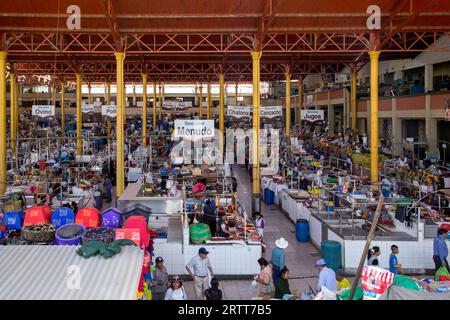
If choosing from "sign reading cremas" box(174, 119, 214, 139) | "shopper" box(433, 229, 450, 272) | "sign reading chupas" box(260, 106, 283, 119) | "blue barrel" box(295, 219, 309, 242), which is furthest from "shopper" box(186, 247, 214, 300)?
"sign reading chupas" box(260, 106, 283, 119)

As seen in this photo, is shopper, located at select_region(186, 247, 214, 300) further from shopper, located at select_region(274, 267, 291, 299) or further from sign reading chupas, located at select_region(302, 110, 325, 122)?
sign reading chupas, located at select_region(302, 110, 325, 122)

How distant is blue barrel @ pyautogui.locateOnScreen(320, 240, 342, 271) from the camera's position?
13.0m

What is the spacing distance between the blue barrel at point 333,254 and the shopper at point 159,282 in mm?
4634

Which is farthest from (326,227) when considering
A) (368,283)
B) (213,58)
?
(213,58)

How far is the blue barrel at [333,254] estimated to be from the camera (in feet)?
42.7

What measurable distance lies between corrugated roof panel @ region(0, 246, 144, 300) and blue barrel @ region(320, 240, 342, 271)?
248 inches

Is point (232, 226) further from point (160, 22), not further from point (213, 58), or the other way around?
point (213, 58)

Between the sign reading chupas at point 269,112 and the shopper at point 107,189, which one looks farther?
the sign reading chupas at point 269,112

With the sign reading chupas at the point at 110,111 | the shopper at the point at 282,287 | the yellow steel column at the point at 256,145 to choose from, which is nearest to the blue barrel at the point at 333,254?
the shopper at the point at 282,287

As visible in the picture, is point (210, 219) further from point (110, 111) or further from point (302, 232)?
point (110, 111)

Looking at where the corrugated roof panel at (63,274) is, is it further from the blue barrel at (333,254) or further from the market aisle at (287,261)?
the blue barrel at (333,254)
